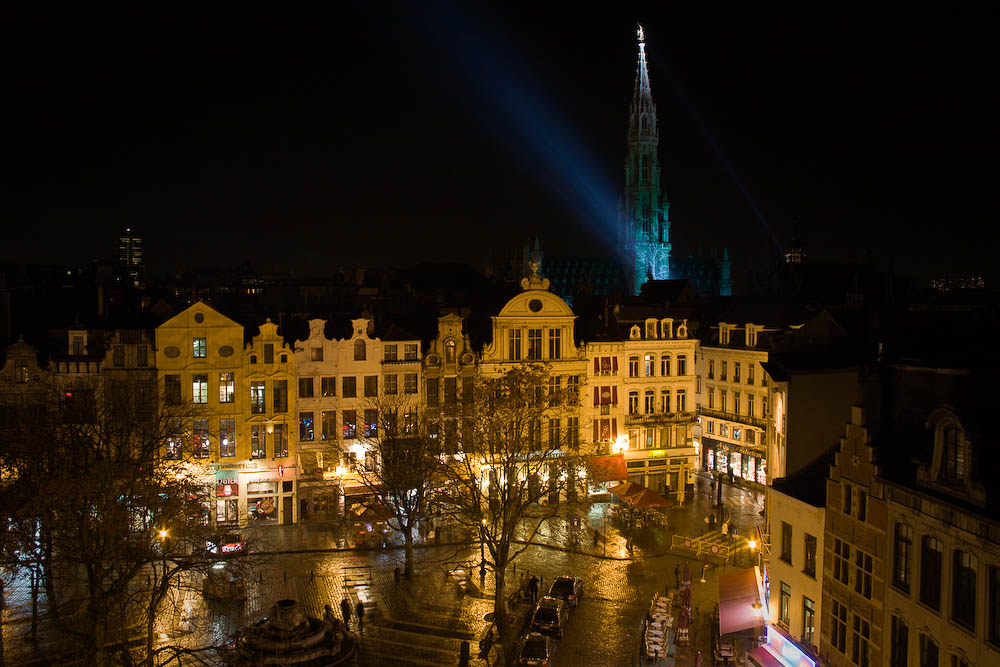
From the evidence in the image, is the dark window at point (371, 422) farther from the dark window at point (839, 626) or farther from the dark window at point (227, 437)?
the dark window at point (839, 626)

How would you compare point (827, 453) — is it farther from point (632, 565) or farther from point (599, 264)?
point (599, 264)

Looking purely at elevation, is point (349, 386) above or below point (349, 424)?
above

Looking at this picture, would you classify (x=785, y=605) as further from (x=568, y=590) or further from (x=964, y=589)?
(x=568, y=590)

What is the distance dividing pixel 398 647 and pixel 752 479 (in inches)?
1330

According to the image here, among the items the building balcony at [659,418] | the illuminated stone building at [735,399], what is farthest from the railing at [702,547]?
the illuminated stone building at [735,399]

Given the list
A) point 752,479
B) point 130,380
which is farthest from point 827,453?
point 130,380

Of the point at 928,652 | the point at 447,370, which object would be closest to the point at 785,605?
the point at 928,652

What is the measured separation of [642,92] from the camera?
14325 cm

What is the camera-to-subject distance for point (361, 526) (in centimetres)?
4453

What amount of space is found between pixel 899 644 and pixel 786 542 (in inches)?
246

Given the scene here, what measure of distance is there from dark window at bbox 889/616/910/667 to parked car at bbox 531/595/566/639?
12.3 meters

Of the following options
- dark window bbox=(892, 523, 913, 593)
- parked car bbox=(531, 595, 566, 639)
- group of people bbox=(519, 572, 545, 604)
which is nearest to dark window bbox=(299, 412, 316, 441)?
group of people bbox=(519, 572, 545, 604)

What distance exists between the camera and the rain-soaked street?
30953 millimetres

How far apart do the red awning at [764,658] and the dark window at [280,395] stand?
93.6ft
